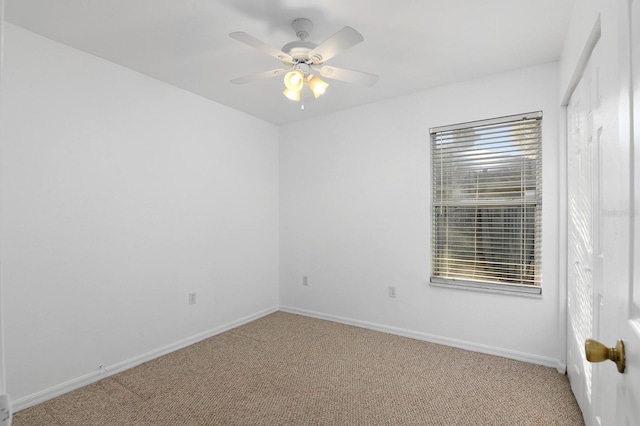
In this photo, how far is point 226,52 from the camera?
2.60 metres

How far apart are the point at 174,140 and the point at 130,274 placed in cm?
124

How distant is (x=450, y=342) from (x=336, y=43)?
8.95 feet

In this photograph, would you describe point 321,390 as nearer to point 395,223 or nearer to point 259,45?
point 395,223

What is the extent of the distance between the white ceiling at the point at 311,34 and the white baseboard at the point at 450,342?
2.36 m

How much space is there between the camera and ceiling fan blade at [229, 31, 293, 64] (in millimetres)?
1913

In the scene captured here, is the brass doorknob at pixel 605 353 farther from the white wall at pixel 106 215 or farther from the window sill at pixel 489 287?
the white wall at pixel 106 215

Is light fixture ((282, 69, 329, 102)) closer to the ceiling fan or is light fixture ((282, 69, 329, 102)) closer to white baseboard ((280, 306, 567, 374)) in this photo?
the ceiling fan

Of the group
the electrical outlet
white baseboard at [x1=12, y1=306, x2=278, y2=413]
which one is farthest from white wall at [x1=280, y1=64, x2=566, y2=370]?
the electrical outlet

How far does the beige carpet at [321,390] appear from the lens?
216 centimetres

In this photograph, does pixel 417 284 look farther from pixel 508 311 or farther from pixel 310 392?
pixel 310 392

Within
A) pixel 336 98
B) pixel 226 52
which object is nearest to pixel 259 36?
pixel 226 52

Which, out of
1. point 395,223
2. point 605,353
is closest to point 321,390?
point 395,223

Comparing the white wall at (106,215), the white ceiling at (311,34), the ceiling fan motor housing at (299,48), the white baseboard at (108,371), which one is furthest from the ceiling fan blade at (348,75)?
the white baseboard at (108,371)

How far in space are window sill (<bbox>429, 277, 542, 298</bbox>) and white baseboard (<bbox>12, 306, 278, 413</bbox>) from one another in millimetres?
2165
